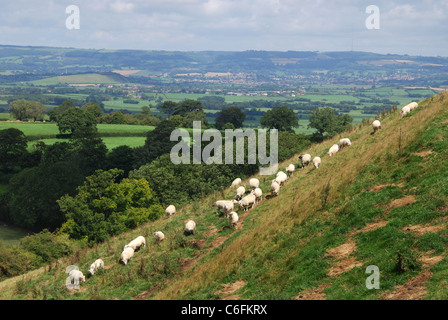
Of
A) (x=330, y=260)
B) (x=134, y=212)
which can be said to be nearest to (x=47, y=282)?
(x=330, y=260)

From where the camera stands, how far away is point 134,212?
44.5 m

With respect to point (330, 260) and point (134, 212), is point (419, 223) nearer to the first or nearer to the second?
point (330, 260)

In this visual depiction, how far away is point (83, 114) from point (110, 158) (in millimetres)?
32297

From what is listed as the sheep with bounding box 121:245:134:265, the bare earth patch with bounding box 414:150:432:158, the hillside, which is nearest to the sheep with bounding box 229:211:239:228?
the hillside

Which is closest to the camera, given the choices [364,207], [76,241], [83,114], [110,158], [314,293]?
[314,293]

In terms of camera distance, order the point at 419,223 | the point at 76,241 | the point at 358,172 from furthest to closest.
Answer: the point at 76,241 → the point at 358,172 → the point at 419,223

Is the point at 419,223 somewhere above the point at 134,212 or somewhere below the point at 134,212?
above

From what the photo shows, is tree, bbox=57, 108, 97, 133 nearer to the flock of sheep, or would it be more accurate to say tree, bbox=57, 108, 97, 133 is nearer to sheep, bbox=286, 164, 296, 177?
sheep, bbox=286, 164, 296, 177

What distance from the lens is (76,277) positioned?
20984 millimetres

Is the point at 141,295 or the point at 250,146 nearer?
the point at 141,295

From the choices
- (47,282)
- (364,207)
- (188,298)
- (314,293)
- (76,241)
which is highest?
(364,207)

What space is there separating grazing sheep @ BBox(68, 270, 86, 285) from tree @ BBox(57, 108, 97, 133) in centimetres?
8958

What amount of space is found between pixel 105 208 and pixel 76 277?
23177 mm
